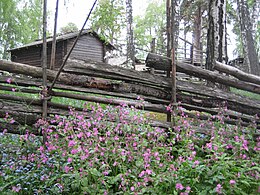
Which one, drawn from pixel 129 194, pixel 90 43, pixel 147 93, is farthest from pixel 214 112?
pixel 90 43

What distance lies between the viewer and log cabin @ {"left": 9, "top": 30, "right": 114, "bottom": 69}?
1912cm

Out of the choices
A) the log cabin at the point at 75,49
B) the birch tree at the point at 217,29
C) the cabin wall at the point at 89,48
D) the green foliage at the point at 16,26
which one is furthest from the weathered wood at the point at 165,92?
the green foliage at the point at 16,26

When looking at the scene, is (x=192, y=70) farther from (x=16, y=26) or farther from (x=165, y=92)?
(x=16, y=26)

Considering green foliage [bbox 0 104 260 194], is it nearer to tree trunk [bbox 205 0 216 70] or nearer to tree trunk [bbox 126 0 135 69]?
tree trunk [bbox 205 0 216 70]

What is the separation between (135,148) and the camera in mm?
2668

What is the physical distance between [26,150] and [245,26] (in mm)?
12935

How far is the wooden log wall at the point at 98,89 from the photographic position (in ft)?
11.7

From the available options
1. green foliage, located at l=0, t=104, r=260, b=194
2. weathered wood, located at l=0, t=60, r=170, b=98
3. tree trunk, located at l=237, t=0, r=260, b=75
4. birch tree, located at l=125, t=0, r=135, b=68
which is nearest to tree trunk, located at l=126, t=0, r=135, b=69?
birch tree, located at l=125, t=0, r=135, b=68

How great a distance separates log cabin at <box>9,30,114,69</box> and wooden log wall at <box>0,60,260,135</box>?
14.8 metres

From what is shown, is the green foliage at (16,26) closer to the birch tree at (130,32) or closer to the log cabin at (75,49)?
the log cabin at (75,49)

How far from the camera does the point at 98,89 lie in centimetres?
384

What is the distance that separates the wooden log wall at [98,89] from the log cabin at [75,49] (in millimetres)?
14777

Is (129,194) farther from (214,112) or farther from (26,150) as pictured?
(214,112)

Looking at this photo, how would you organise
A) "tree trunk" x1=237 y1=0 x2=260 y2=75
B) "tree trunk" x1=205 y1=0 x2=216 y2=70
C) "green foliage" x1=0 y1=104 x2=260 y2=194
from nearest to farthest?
"green foliage" x1=0 y1=104 x2=260 y2=194 < "tree trunk" x1=205 y1=0 x2=216 y2=70 < "tree trunk" x1=237 y1=0 x2=260 y2=75
